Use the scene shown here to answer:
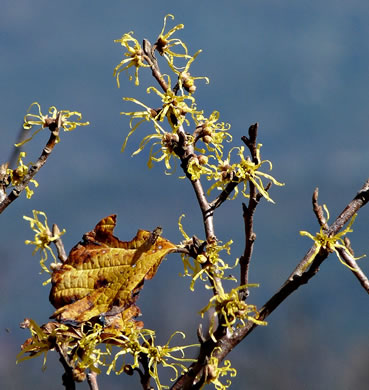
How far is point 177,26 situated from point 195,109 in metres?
0.25

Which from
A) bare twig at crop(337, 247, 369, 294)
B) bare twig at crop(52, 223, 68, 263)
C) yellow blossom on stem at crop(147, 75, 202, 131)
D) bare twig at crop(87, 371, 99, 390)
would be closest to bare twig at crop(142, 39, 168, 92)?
yellow blossom on stem at crop(147, 75, 202, 131)

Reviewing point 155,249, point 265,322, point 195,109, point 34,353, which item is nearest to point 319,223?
point 265,322

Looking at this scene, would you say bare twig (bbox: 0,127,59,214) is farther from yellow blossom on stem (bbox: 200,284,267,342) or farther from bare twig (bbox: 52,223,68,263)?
yellow blossom on stem (bbox: 200,284,267,342)

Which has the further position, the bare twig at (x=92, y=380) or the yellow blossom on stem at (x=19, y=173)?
the yellow blossom on stem at (x=19, y=173)

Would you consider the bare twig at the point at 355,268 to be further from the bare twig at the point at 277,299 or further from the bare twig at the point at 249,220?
the bare twig at the point at 249,220

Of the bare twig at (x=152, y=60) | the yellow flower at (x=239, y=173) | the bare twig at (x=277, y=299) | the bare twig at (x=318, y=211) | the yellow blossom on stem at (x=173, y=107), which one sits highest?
the bare twig at (x=152, y=60)

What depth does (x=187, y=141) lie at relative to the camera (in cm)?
139

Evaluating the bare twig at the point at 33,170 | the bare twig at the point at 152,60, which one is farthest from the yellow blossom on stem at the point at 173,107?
the bare twig at the point at 33,170

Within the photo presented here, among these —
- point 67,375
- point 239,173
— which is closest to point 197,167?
point 239,173

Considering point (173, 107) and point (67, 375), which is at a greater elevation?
point (173, 107)

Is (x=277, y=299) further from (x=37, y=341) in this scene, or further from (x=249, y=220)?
(x=37, y=341)

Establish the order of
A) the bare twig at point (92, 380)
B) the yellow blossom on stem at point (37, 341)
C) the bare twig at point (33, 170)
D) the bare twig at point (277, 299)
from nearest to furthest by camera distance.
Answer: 1. the bare twig at point (277, 299)
2. the yellow blossom on stem at point (37, 341)
3. the bare twig at point (92, 380)
4. the bare twig at point (33, 170)

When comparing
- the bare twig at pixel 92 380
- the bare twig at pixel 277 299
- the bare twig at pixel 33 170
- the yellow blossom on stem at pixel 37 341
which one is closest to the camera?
the bare twig at pixel 277 299

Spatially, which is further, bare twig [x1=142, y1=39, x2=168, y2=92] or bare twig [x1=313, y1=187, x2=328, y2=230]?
bare twig [x1=142, y1=39, x2=168, y2=92]
